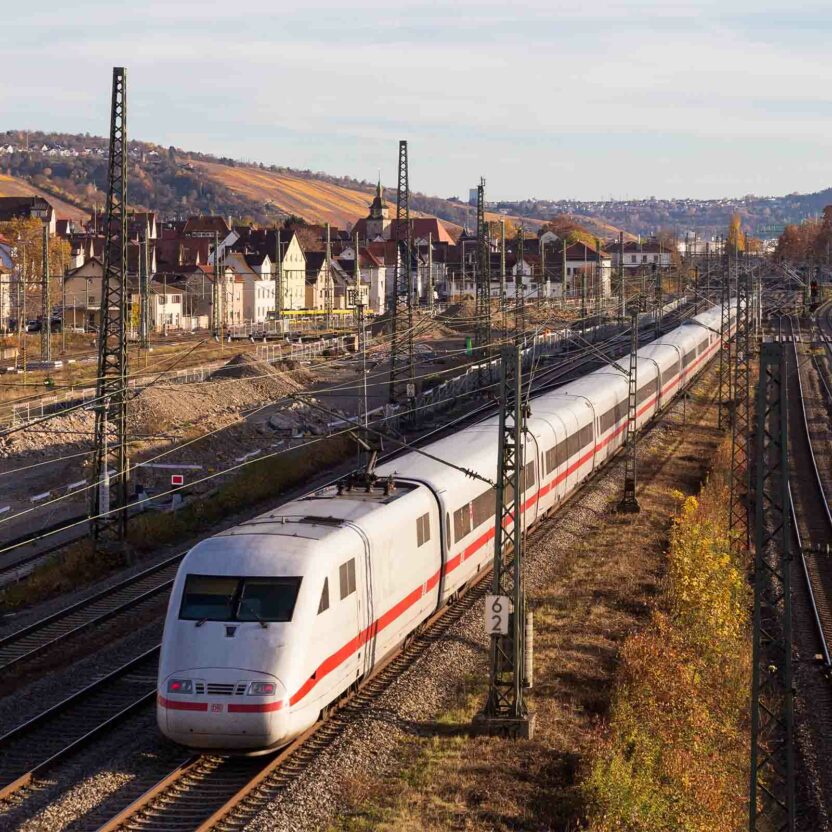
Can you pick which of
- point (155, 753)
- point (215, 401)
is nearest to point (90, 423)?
point (215, 401)

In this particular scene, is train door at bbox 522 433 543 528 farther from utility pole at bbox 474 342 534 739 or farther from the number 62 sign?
the number 62 sign

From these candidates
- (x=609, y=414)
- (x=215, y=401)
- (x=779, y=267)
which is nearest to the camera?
(x=609, y=414)

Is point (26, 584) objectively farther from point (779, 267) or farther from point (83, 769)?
point (779, 267)

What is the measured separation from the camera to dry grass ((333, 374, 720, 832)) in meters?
13.7

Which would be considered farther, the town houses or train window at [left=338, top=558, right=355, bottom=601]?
the town houses

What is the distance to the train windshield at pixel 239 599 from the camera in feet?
47.5

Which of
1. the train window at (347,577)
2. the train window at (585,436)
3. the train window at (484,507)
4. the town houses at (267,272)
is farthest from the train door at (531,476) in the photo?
the town houses at (267,272)

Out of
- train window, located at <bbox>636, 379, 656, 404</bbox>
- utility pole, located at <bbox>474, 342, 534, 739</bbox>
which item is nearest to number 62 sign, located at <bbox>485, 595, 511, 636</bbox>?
utility pole, located at <bbox>474, 342, 534, 739</bbox>

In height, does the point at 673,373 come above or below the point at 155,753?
above

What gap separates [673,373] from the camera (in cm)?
5159

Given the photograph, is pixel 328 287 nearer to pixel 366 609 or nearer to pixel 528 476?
pixel 528 476

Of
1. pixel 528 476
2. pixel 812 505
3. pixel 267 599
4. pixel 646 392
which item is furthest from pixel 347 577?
pixel 646 392

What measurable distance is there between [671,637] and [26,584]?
13097 millimetres

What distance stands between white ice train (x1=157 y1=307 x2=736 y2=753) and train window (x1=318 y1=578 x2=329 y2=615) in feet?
0.08
